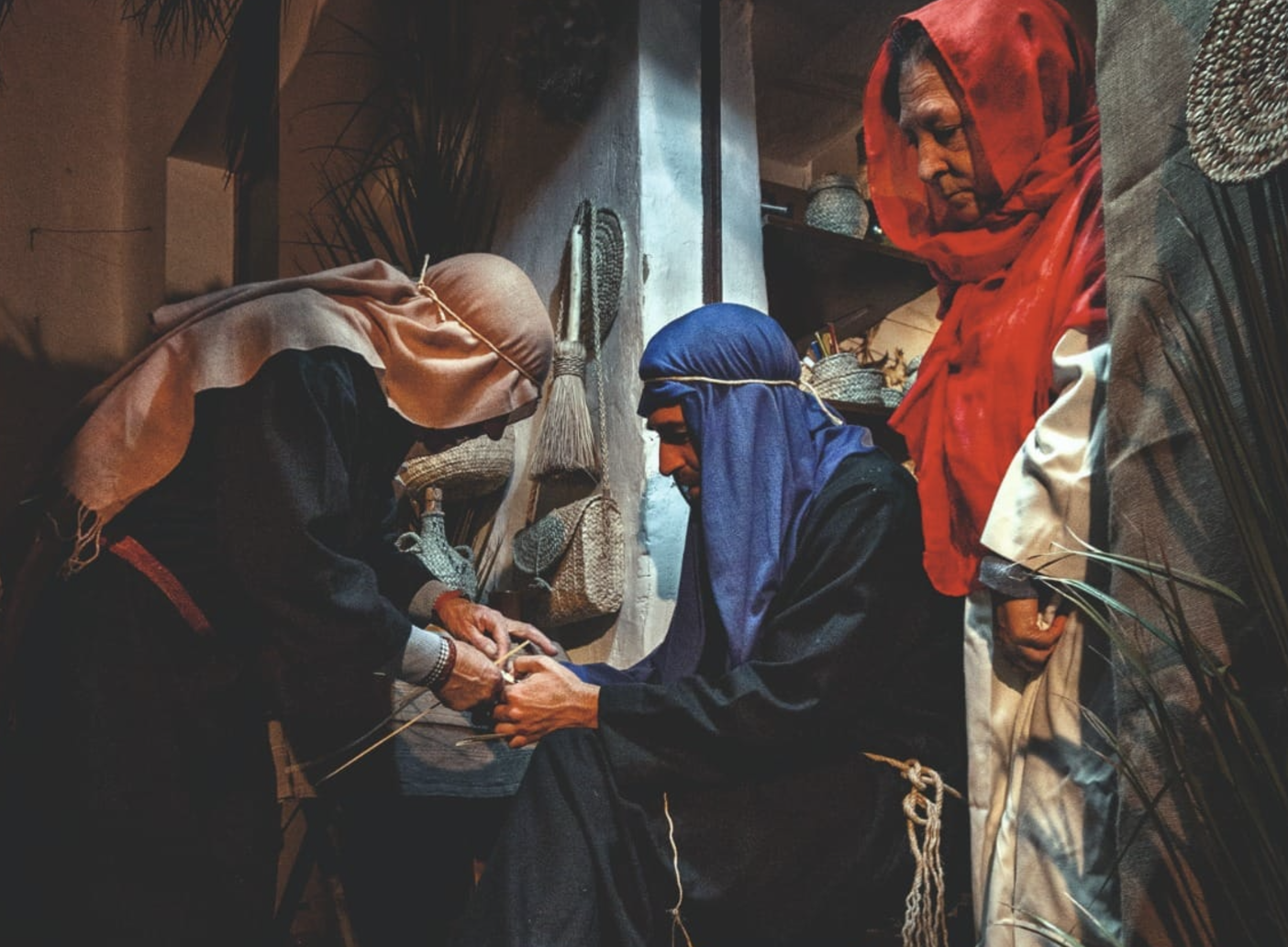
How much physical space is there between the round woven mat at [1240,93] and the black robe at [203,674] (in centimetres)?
163

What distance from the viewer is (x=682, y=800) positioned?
84.4 inches

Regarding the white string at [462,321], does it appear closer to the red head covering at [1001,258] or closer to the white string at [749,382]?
the white string at [749,382]

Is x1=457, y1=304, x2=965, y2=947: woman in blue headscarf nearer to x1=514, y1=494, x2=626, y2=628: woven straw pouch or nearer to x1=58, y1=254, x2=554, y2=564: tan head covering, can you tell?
x1=58, y1=254, x2=554, y2=564: tan head covering

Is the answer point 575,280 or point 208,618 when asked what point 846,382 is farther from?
point 208,618

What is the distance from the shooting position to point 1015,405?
1.99 metres

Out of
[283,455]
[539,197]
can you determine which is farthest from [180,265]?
[283,455]

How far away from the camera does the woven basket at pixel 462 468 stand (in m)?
3.74

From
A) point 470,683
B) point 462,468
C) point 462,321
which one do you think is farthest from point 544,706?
point 462,468

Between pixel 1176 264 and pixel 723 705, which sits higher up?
pixel 1176 264

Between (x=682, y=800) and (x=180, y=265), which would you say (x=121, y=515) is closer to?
(x=682, y=800)

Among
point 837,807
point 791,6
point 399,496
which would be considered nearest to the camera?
point 837,807

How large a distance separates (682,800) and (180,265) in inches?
135

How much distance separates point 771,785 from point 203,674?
1.14 m

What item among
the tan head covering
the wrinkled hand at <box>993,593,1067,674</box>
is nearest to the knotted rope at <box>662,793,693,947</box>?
the wrinkled hand at <box>993,593,1067,674</box>
